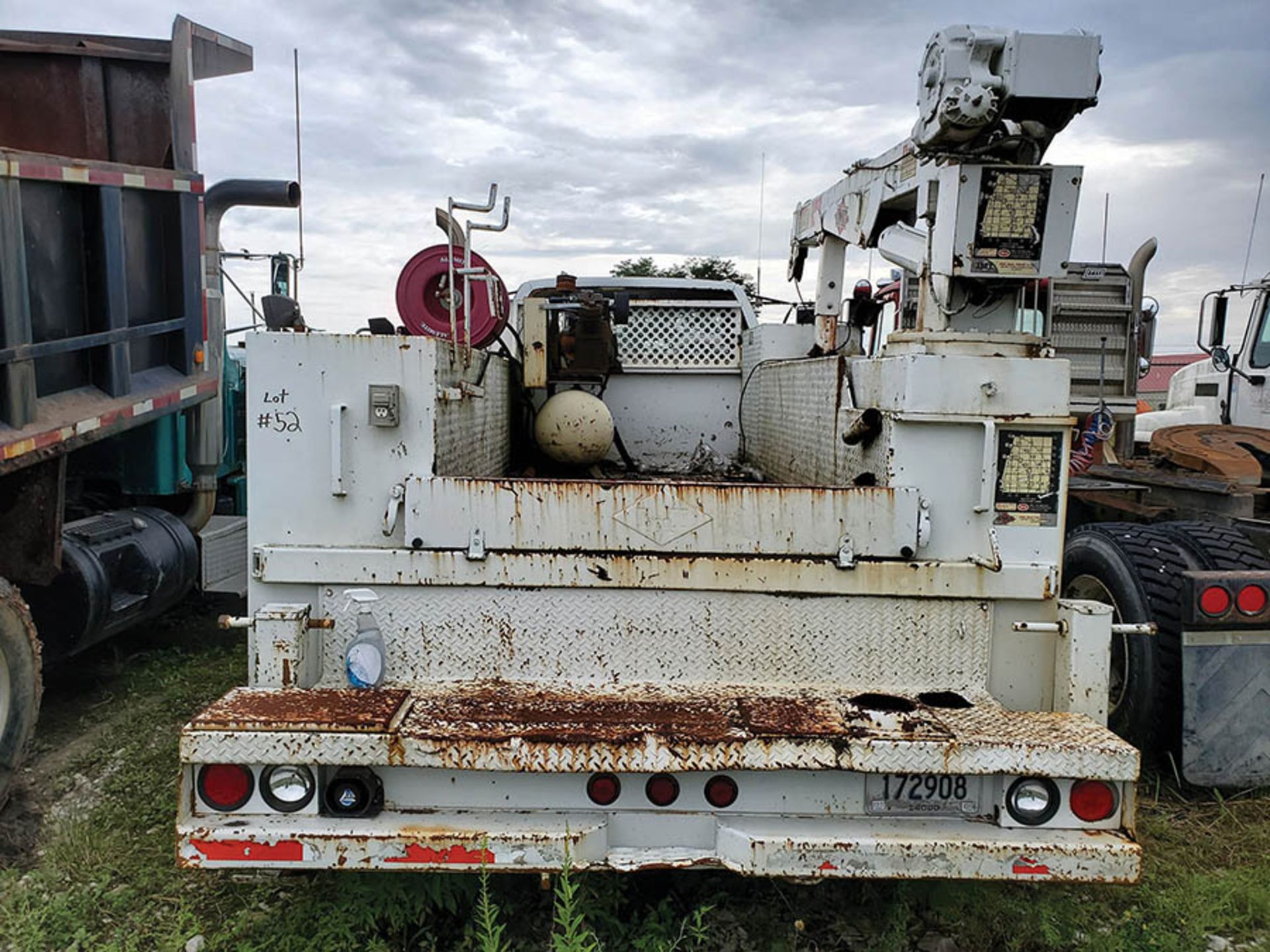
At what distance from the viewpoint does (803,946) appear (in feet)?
9.25

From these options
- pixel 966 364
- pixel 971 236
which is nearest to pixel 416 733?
pixel 966 364

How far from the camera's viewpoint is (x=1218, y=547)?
13.3ft

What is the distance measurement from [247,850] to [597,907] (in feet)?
3.28

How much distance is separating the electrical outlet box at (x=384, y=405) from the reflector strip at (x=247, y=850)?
1100mm

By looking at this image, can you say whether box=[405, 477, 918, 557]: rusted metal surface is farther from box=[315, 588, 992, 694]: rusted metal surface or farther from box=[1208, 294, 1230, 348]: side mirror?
box=[1208, 294, 1230, 348]: side mirror

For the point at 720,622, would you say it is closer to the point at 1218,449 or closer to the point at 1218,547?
the point at 1218,547

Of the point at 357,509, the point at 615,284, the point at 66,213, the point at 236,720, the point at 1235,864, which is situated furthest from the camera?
the point at 615,284

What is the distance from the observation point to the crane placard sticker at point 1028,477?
2.79m

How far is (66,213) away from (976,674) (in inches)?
156

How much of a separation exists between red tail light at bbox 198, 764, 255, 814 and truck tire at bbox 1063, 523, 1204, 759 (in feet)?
9.89

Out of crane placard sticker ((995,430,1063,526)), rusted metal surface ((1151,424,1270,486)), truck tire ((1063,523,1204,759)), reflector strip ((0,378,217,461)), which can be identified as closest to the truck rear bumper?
crane placard sticker ((995,430,1063,526))

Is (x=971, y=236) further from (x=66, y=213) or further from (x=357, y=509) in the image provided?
(x=66, y=213)

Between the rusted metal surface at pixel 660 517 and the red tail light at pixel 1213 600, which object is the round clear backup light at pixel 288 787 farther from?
Answer: the red tail light at pixel 1213 600

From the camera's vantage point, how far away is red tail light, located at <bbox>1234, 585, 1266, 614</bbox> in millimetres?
3648
